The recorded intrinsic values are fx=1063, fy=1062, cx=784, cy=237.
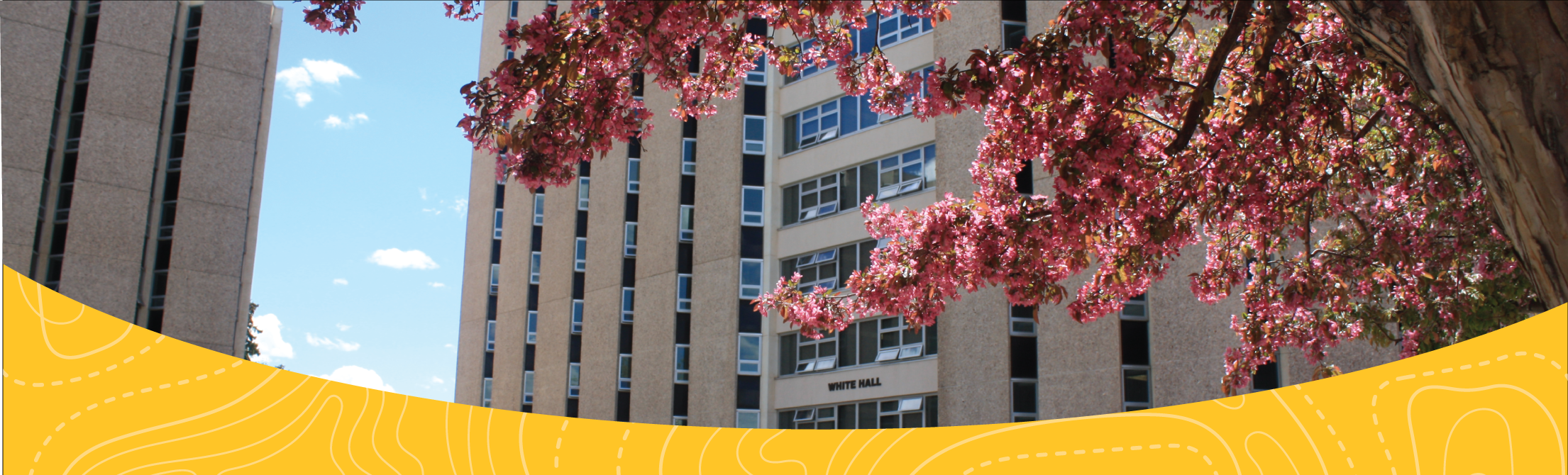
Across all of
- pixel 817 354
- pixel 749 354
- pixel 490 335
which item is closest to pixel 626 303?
pixel 749 354

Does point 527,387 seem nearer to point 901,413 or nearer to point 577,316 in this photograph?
point 577,316

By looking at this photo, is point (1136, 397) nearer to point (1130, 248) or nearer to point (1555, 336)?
point (1130, 248)

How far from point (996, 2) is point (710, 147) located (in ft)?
35.4

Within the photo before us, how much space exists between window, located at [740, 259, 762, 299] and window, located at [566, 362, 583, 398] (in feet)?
28.9

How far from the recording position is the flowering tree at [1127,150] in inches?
235

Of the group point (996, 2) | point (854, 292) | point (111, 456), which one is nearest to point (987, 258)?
point (854, 292)

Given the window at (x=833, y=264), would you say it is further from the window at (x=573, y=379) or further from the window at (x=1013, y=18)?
the window at (x=573, y=379)

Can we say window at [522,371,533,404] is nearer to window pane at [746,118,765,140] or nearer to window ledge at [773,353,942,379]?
window ledge at [773,353,942,379]

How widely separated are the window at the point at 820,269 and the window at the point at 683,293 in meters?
4.62

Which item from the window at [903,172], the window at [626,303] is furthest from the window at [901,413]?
the window at [626,303]

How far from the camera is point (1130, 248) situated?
27.1 feet

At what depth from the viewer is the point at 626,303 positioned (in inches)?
1373

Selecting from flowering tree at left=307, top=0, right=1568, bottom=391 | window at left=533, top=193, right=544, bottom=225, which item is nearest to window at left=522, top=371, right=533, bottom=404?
window at left=533, top=193, right=544, bottom=225

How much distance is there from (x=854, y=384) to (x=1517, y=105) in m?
23.7
